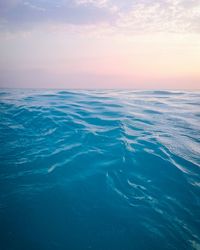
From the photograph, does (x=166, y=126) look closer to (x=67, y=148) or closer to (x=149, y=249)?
(x=67, y=148)

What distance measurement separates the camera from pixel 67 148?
20.0 ft

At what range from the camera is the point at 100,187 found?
13.9 feet

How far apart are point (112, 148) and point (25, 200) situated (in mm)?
3159

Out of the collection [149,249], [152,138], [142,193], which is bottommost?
[149,249]

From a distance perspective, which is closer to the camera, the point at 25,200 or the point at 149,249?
the point at 149,249

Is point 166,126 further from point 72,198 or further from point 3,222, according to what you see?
point 3,222

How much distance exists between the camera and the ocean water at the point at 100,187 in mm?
3059

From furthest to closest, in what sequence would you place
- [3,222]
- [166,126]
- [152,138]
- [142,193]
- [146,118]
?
1. [146,118]
2. [166,126]
3. [152,138]
4. [142,193]
5. [3,222]

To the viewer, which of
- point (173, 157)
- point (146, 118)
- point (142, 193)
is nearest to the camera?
point (142, 193)

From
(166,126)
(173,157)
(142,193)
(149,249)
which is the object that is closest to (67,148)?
(142,193)

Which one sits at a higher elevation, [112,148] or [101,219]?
[112,148]

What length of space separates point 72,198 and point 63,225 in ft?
2.21

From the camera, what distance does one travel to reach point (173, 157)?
5.42 meters

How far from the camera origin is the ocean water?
306 centimetres
